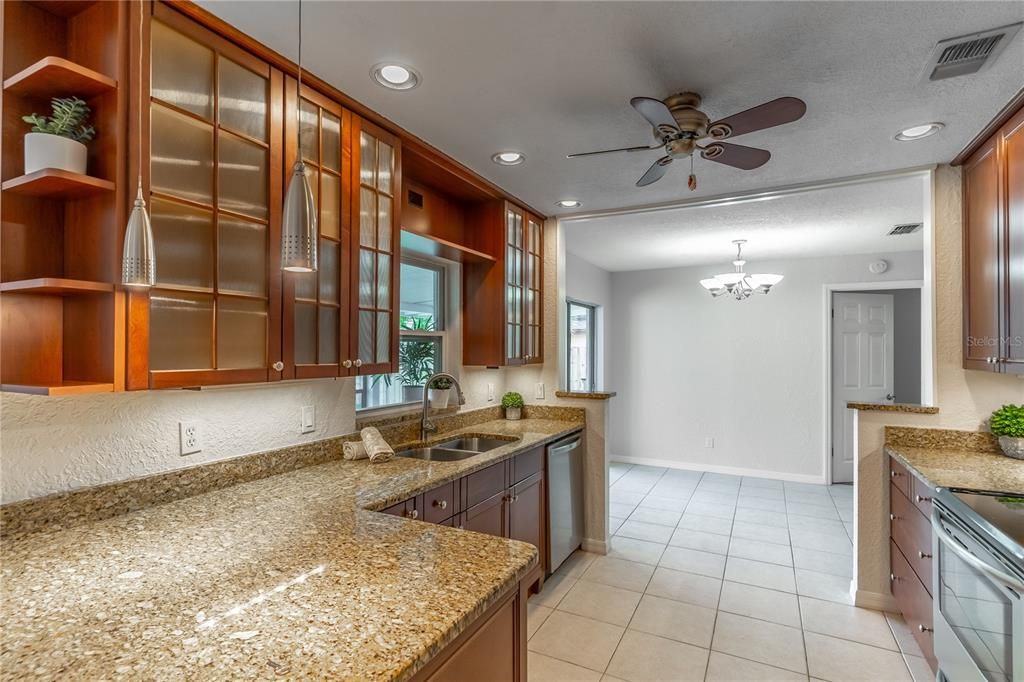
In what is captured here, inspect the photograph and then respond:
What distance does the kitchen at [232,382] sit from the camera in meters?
1.00

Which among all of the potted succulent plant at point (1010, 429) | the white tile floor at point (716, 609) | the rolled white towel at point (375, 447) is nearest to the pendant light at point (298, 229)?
the rolled white towel at point (375, 447)

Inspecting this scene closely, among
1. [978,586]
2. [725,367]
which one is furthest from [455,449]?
[725,367]

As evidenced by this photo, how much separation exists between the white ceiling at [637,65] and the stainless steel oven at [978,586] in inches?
61.4

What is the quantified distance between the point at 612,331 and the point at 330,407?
4.63 metres

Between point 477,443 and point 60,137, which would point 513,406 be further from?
point 60,137

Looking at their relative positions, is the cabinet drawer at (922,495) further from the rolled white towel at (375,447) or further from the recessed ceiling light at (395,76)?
the recessed ceiling light at (395,76)

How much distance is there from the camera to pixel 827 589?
303 cm

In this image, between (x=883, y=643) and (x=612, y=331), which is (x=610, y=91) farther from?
(x=612, y=331)

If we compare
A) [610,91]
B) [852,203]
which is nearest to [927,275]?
[852,203]

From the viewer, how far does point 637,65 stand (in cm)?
182

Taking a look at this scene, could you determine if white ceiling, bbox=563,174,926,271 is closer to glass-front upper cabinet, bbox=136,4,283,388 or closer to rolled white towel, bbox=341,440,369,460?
rolled white towel, bbox=341,440,369,460

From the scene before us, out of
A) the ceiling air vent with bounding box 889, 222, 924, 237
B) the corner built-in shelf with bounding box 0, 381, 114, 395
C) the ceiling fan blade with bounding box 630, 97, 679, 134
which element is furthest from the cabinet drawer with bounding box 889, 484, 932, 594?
the corner built-in shelf with bounding box 0, 381, 114, 395

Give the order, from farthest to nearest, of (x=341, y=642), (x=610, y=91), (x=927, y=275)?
(x=927, y=275) → (x=610, y=91) → (x=341, y=642)

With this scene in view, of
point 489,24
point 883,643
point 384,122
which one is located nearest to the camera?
point 489,24
